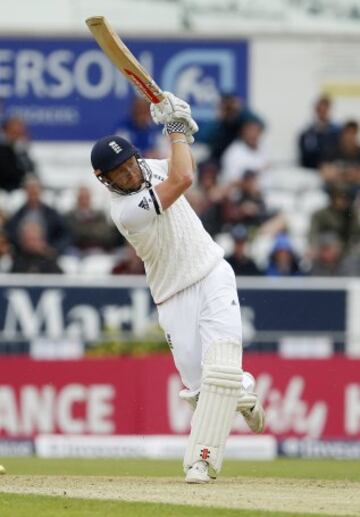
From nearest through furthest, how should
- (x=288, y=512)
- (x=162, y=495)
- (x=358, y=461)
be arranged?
(x=288, y=512) < (x=162, y=495) < (x=358, y=461)

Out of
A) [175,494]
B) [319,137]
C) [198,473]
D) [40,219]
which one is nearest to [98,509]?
[175,494]

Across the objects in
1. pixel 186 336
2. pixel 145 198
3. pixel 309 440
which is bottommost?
pixel 309 440

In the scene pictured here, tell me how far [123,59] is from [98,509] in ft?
8.76

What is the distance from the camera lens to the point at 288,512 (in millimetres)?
7348

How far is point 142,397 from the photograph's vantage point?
575 inches

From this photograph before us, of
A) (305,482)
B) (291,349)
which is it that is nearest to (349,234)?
(291,349)

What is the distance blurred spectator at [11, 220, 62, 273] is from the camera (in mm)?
15578

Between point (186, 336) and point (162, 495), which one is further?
point (186, 336)

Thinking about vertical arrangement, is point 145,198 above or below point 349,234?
above

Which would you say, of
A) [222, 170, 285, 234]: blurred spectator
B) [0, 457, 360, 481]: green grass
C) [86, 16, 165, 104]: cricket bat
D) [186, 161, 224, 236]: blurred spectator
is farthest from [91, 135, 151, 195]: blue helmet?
[222, 170, 285, 234]: blurred spectator

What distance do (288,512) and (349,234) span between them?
967 centimetres

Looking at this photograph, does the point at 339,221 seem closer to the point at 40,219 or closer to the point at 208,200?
the point at 208,200

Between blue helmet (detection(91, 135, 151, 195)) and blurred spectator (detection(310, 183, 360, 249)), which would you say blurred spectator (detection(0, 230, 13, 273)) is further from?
blue helmet (detection(91, 135, 151, 195))

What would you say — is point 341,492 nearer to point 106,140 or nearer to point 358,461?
point 106,140
